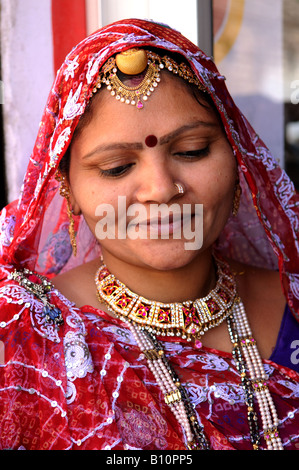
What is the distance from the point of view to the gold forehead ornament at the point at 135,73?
1.53 metres

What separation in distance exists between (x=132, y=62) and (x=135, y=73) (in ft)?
0.09

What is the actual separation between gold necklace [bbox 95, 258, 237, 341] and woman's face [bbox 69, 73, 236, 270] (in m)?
0.14

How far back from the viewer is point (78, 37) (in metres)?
2.53

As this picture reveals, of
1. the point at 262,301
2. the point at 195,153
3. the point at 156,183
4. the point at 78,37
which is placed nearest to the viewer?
the point at 156,183

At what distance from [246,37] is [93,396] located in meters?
1.90

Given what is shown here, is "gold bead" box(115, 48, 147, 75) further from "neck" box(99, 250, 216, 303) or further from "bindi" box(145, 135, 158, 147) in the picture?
"neck" box(99, 250, 216, 303)

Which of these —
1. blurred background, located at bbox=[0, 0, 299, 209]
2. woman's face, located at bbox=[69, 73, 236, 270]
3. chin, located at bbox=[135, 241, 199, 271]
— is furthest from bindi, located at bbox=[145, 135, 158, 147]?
blurred background, located at bbox=[0, 0, 299, 209]

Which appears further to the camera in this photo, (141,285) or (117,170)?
(141,285)

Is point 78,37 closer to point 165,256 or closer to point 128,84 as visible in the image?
point 128,84

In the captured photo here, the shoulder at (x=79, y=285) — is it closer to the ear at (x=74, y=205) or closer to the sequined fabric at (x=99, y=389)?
the sequined fabric at (x=99, y=389)

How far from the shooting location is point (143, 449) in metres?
1.49

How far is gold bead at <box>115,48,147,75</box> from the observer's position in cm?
153

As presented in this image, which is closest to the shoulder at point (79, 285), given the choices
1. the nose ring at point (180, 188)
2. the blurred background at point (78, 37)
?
the nose ring at point (180, 188)

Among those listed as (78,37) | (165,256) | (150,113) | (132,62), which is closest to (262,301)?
A: (165,256)
